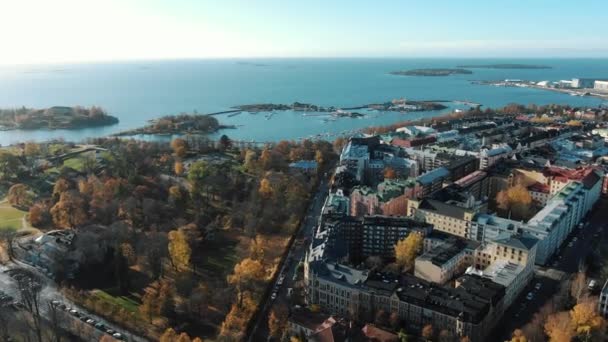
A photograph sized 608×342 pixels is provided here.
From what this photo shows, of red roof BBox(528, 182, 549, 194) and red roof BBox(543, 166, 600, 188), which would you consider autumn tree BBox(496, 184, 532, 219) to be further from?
red roof BBox(543, 166, 600, 188)

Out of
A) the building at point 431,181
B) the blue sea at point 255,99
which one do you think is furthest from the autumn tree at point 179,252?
the blue sea at point 255,99

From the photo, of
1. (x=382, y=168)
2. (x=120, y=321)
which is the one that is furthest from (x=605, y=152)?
(x=120, y=321)

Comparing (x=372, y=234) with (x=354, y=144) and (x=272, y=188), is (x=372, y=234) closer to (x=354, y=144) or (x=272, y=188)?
(x=272, y=188)

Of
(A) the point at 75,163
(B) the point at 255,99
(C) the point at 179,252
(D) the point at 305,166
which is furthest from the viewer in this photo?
(B) the point at 255,99

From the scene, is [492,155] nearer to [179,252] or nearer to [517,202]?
[517,202]

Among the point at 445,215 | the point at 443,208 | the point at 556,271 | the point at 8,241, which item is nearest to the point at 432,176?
the point at 443,208

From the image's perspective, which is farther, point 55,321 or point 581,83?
point 581,83
